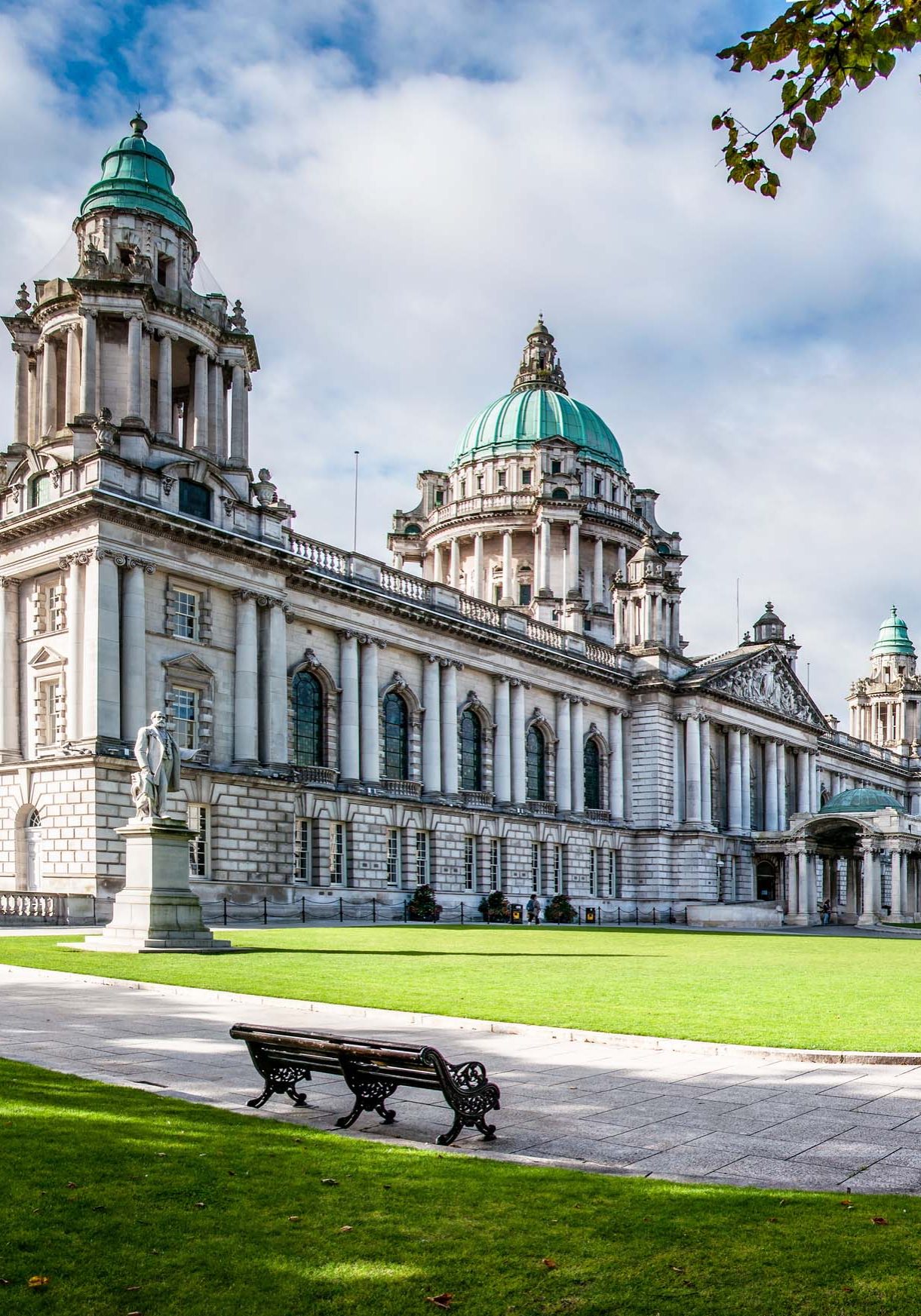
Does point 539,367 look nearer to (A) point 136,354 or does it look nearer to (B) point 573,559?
(B) point 573,559

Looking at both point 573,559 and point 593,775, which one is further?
point 573,559

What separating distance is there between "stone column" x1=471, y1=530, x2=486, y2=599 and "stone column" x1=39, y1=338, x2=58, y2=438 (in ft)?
151

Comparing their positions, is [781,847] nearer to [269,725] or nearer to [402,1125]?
[269,725]

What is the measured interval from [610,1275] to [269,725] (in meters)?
39.8

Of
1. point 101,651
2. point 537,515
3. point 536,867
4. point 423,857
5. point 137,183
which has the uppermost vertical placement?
point 137,183

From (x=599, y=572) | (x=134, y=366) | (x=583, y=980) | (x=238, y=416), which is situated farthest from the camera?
(x=599, y=572)

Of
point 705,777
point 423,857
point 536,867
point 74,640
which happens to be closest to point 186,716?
point 74,640

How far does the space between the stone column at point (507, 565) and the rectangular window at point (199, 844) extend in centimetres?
4872

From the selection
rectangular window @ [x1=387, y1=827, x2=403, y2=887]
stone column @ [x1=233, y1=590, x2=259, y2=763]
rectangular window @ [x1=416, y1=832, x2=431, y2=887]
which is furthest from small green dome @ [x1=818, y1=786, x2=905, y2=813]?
stone column @ [x1=233, y1=590, x2=259, y2=763]

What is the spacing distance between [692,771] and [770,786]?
11.6m

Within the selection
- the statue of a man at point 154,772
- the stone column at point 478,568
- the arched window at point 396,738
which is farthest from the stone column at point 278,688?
the stone column at point 478,568

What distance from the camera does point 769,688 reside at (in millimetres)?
82312

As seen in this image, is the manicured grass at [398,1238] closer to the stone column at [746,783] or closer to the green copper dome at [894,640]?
the stone column at [746,783]

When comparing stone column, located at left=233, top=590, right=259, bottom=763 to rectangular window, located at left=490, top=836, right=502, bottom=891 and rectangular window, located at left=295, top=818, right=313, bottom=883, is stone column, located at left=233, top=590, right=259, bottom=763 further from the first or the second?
rectangular window, located at left=490, top=836, right=502, bottom=891
